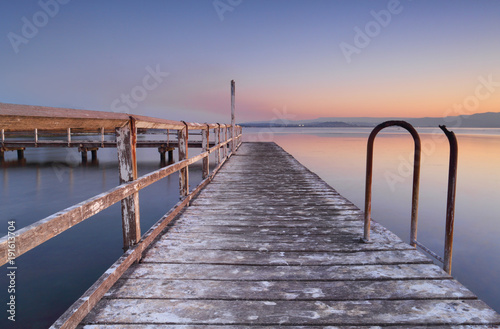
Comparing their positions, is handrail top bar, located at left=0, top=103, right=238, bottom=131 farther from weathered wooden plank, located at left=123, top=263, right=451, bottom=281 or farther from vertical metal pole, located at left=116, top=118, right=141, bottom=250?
weathered wooden plank, located at left=123, top=263, right=451, bottom=281

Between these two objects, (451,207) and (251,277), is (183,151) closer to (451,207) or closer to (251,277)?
(251,277)

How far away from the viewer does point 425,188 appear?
12.3m

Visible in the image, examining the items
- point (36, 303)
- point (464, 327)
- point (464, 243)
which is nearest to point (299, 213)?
point (464, 327)

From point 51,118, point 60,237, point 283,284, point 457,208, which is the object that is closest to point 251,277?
point 283,284

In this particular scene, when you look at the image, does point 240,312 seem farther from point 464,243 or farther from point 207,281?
point 464,243

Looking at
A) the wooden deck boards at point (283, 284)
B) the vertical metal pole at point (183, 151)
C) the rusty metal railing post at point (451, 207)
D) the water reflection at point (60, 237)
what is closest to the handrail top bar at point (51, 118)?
the wooden deck boards at point (283, 284)

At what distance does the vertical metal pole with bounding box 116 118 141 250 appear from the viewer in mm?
2115

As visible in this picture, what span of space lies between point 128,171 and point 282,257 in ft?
4.61

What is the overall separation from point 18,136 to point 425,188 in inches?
2256

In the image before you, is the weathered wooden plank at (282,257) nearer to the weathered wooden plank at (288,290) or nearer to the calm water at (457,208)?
the weathered wooden plank at (288,290)

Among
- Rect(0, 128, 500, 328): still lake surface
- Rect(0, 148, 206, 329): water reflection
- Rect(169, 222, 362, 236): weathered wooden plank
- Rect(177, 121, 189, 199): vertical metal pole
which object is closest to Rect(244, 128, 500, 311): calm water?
Rect(0, 128, 500, 328): still lake surface

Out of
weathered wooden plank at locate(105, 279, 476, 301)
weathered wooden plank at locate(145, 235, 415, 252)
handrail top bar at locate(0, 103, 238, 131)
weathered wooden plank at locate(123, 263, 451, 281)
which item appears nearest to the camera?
handrail top bar at locate(0, 103, 238, 131)

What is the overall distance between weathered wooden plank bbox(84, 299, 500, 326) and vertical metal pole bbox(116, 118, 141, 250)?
621 mm

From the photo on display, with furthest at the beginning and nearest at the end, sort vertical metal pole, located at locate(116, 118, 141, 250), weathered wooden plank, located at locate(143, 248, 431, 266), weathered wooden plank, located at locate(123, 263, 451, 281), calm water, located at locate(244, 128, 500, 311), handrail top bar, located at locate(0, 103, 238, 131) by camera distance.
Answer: calm water, located at locate(244, 128, 500, 311) → weathered wooden plank, located at locate(143, 248, 431, 266) → vertical metal pole, located at locate(116, 118, 141, 250) → weathered wooden plank, located at locate(123, 263, 451, 281) → handrail top bar, located at locate(0, 103, 238, 131)
